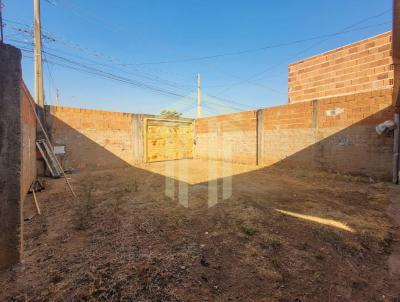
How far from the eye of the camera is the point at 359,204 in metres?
3.78

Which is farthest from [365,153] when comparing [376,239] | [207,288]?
[207,288]

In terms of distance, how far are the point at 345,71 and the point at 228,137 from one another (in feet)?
18.6

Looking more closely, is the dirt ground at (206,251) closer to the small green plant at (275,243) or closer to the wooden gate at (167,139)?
the small green plant at (275,243)

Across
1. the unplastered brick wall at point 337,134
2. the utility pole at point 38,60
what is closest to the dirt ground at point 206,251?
the unplastered brick wall at point 337,134

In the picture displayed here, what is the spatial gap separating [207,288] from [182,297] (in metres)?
0.22

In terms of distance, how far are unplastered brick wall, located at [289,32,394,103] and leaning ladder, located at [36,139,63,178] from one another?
30.8 feet

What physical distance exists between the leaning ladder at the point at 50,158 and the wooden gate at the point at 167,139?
425cm

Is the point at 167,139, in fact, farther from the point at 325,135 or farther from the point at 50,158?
the point at 325,135

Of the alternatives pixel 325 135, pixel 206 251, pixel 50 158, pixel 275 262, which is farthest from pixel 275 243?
pixel 50 158

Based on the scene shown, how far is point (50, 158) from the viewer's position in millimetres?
6727

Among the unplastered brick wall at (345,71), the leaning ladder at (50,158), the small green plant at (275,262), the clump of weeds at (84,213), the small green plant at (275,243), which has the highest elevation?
the unplastered brick wall at (345,71)

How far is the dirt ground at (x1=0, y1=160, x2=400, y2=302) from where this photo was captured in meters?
1.57

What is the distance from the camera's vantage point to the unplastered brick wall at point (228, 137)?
9547 mm

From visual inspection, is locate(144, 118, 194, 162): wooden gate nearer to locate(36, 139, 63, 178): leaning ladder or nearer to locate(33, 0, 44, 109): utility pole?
locate(36, 139, 63, 178): leaning ladder
